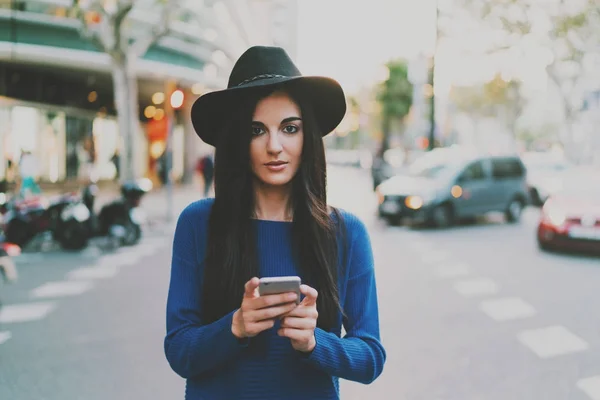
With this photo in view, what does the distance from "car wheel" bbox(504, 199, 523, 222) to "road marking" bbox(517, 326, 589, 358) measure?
10.4 m

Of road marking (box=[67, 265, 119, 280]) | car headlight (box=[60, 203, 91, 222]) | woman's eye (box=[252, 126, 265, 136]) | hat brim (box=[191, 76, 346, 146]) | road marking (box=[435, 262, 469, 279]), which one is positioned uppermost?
hat brim (box=[191, 76, 346, 146])

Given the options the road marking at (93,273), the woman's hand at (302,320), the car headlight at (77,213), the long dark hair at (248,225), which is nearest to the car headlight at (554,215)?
the road marking at (93,273)

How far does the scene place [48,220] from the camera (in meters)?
11.2

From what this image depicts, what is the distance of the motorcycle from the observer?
10562 millimetres

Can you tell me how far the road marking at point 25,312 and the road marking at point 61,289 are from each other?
467 mm

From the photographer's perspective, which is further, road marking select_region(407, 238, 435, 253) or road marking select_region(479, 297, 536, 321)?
road marking select_region(407, 238, 435, 253)

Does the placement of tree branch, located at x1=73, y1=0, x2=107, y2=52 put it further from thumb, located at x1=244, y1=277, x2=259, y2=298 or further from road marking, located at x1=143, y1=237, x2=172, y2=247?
thumb, located at x1=244, y1=277, x2=259, y2=298

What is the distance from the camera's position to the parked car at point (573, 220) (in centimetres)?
1101

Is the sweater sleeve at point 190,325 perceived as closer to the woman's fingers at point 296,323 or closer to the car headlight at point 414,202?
the woman's fingers at point 296,323

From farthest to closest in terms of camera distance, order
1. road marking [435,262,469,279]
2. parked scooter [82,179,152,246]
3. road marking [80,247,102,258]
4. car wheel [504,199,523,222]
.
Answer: car wheel [504,199,523,222]
parked scooter [82,179,152,246]
road marking [80,247,102,258]
road marking [435,262,469,279]

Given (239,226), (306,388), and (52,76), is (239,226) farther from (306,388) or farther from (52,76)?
(52,76)

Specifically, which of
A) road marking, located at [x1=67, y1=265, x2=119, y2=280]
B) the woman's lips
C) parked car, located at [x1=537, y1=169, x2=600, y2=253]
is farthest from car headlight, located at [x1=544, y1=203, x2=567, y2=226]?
the woman's lips

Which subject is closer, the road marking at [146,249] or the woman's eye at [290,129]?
the woman's eye at [290,129]

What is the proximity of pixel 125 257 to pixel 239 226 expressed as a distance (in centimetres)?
924
